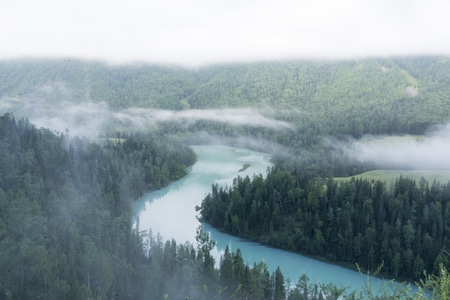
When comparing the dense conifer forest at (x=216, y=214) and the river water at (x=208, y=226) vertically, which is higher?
the dense conifer forest at (x=216, y=214)

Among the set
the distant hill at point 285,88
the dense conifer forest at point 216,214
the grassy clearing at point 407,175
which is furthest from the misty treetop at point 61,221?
the distant hill at point 285,88

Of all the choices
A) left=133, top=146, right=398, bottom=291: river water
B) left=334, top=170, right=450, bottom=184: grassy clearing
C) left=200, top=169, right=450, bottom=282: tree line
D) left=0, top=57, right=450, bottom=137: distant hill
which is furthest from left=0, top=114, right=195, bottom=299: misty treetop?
left=0, top=57, right=450, bottom=137: distant hill

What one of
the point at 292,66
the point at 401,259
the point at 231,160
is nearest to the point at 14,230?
the point at 401,259

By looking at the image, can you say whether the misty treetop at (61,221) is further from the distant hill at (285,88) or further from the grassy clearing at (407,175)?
the distant hill at (285,88)

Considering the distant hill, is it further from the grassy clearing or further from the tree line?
the tree line

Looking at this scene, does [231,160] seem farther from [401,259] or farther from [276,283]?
[276,283]

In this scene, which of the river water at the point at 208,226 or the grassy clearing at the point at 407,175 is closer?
the river water at the point at 208,226
